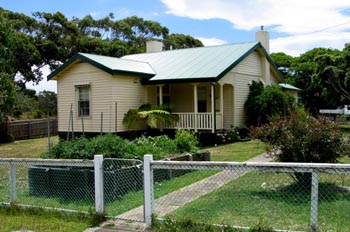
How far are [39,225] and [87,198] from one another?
55.4 inches

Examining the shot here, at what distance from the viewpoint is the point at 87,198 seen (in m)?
7.29

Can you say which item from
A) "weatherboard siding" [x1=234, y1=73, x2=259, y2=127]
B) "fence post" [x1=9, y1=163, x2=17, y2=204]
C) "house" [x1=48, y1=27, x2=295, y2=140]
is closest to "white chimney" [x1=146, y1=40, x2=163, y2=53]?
"house" [x1=48, y1=27, x2=295, y2=140]

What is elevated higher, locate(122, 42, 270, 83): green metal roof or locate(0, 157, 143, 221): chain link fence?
locate(122, 42, 270, 83): green metal roof

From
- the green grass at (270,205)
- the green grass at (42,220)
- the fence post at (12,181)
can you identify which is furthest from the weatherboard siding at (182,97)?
the green grass at (42,220)

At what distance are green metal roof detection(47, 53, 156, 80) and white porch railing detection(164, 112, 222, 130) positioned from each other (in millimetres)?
2803

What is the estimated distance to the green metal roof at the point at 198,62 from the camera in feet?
58.4

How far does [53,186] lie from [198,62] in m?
13.0

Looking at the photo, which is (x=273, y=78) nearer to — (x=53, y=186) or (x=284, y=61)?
(x=53, y=186)

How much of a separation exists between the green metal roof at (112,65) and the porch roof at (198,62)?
564mm

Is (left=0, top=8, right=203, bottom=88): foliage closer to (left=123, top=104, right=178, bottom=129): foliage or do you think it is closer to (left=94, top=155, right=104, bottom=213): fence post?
(left=123, top=104, right=178, bottom=129): foliage

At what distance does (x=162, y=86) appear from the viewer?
64.8 ft

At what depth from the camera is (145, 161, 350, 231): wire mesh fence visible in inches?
202

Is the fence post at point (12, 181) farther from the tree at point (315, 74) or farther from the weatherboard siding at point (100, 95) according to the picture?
the tree at point (315, 74)

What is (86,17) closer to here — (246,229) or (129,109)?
(129,109)
